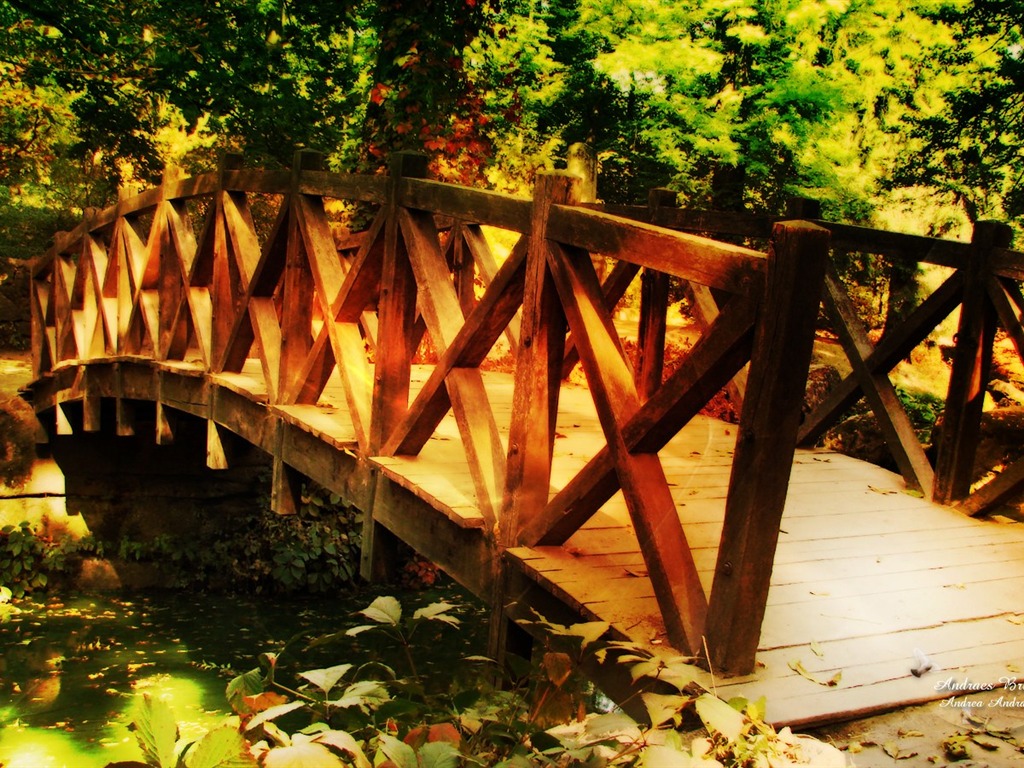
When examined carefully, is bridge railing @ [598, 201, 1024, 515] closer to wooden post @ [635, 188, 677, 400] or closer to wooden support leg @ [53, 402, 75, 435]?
wooden post @ [635, 188, 677, 400]

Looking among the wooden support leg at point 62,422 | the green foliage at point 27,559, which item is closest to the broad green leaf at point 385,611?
the wooden support leg at point 62,422

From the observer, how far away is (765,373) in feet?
7.57

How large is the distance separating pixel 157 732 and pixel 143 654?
23.6 ft

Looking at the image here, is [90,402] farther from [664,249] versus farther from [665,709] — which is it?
[665,709]

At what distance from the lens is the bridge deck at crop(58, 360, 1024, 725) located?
8.45ft

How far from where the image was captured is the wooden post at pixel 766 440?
2.26 meters

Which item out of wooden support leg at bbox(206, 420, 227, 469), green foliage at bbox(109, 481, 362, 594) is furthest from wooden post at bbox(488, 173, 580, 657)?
green foliage at bbox(109, 481, 362, 594)

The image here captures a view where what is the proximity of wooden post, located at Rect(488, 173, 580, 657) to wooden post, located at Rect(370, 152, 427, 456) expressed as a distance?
0.95m

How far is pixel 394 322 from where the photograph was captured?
162 inches

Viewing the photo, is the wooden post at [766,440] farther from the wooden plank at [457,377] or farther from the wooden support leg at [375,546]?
the wooden support leg at [375,546]

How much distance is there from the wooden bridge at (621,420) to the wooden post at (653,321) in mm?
22

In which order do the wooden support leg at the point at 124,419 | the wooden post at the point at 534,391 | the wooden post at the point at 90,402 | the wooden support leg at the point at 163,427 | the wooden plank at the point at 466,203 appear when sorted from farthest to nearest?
the wooden post at the point at 90,402 < the wooden support leg at the point at 124,419 < the wooden support leg at the point at 163,427 < the wooden plank at the point at 466,203 < the wooden post at the point at 534,391

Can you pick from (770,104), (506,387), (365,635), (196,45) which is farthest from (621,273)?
(770,104)

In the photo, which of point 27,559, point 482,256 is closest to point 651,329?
point 482,256
